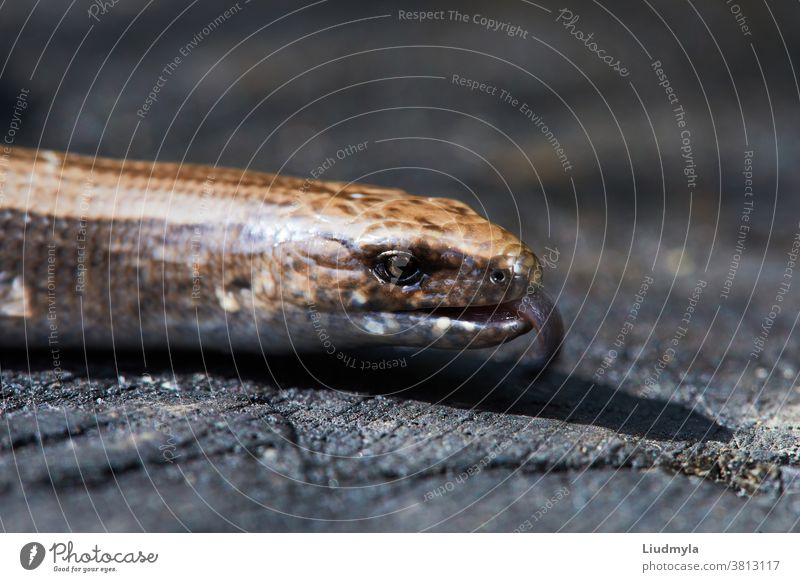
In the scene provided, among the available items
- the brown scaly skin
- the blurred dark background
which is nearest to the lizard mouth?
the brown scaly skin

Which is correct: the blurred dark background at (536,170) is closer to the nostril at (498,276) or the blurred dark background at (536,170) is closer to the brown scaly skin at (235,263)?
the brown scaly skin at (235,263)

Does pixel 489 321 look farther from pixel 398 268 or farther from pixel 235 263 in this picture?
pixel 235 263

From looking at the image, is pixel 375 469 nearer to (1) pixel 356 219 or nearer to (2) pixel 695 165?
(1) pixel 356 219

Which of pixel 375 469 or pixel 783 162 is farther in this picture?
pixel 783 162

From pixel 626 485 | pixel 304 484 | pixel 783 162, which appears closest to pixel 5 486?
pixel 304 484

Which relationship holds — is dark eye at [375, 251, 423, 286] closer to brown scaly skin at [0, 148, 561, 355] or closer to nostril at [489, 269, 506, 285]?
brown scaly skin at [0, 148, 561, 355]

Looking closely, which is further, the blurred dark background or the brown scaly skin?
the brown scaly skin
